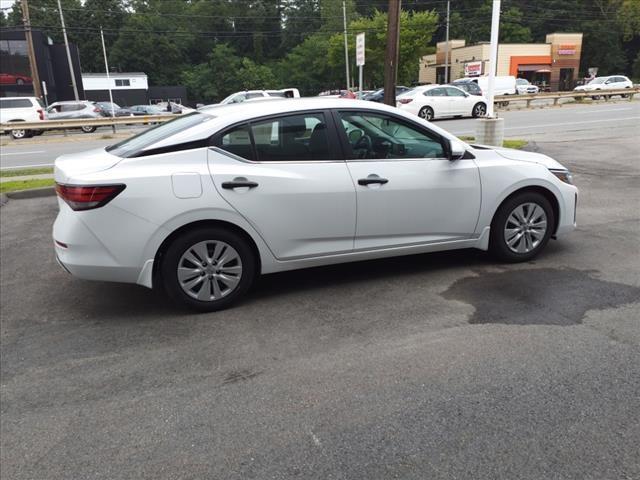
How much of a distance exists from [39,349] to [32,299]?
45.8 inches

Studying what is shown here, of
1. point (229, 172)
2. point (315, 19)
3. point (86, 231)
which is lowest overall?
point (86, 231)

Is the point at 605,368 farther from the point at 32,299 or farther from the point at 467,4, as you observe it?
the point at 467,4

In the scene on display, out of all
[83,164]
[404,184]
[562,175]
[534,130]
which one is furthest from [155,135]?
[534,130]

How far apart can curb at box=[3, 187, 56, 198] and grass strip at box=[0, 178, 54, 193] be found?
0.65 feet

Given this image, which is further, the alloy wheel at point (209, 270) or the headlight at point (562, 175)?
the headlight at point (562, 175)

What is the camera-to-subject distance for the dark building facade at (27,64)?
47812mm

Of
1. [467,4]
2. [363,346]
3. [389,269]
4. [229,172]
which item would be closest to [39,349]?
[229,172]

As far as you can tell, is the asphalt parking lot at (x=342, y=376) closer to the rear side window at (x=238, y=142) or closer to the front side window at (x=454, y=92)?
the rear side window at (x=238, y=142)

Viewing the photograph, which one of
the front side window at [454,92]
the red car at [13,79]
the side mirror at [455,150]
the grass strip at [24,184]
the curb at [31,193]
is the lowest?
the curb at [31,193]

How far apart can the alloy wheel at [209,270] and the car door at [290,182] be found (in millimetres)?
319

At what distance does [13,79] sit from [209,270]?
5347 centimetres

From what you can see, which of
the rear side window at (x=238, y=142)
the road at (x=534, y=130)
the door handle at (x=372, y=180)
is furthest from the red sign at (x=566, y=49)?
Result: the rear side window at (x=238, y=142)

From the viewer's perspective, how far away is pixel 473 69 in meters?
55.1

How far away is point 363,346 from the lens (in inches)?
144
